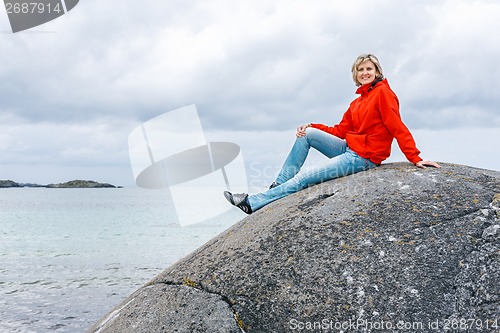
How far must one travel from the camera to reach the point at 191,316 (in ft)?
13.7

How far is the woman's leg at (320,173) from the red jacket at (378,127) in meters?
0.12

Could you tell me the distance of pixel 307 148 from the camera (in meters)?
6.50

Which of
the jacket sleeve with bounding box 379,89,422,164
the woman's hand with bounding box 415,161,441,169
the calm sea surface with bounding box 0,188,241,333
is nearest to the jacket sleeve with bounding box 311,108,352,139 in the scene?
the jacket sleeve with bounding box 379,89,422,164

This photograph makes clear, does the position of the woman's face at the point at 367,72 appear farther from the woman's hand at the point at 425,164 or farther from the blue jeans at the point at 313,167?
the woman's hand at the point at 425,164

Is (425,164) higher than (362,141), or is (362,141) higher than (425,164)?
(362,141)

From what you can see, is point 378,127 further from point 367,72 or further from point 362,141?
point 367,72

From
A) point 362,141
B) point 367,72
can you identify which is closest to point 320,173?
point 362,141

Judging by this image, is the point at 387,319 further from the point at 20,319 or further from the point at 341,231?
the point at 20,319

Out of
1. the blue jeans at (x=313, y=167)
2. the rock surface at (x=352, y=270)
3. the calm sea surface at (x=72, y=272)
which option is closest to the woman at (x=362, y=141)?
the blue jeans at (x=313, y=167)

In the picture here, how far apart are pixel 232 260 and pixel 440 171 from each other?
102 inches

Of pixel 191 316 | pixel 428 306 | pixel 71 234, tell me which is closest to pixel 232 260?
pixel 191 316

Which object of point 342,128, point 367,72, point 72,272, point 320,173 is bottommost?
point 72,272

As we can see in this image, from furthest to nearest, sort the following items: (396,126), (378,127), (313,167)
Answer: (313,167) < (378,127) < (396,126)

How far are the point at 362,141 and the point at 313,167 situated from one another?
28.2 inches
